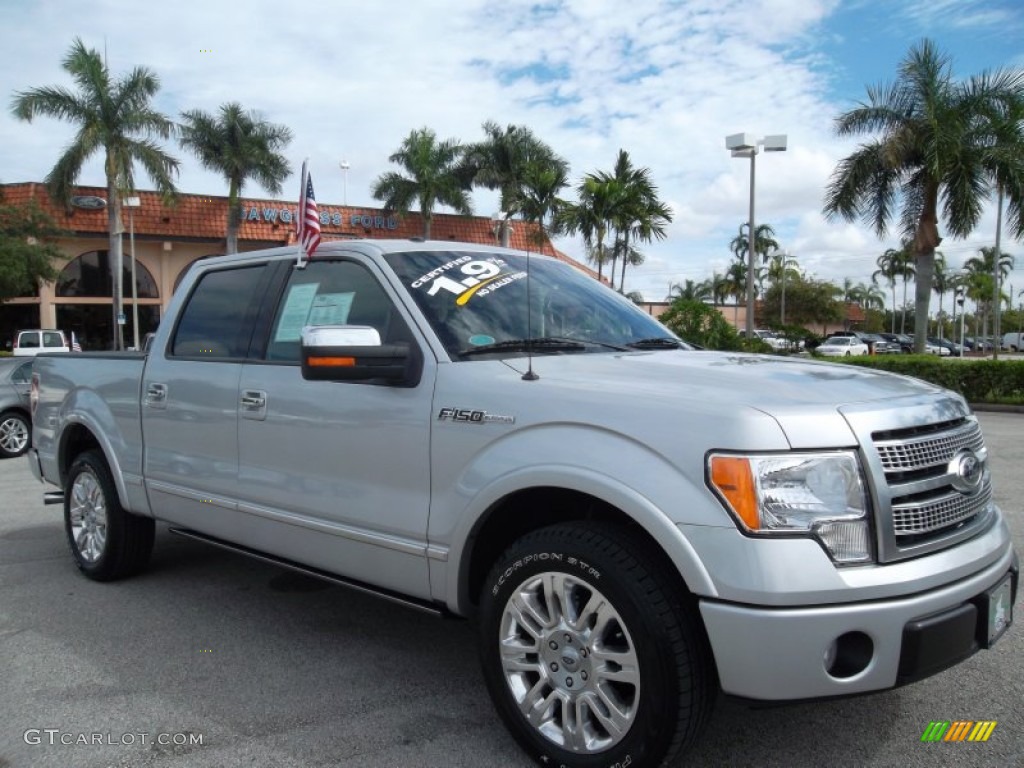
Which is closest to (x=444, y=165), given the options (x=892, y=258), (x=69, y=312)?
(x=69, y=312)

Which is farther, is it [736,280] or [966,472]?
[736,280]

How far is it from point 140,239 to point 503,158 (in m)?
15.7

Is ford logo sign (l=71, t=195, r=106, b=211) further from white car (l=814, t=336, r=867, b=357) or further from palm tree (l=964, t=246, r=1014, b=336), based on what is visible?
palm tree (l=964, t=246, r=1014, b=336)

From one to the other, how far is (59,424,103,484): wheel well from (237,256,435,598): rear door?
6.45ft

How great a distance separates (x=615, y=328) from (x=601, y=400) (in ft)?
3.98

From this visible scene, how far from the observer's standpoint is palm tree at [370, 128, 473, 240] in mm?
36031

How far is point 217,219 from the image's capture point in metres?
35.7

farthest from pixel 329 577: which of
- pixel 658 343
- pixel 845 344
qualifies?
pixel 845 344

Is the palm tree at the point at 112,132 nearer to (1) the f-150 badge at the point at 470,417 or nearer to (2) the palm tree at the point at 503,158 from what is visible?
(2) the palm tree at the point at 503,158

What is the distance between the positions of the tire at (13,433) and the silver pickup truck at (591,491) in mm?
8827

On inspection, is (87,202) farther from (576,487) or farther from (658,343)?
(576,487)

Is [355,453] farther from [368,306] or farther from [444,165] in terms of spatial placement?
[444,165]

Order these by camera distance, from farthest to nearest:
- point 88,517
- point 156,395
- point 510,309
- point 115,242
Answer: point 115,242 → point 88,517 → point 156,395 → point 510,309

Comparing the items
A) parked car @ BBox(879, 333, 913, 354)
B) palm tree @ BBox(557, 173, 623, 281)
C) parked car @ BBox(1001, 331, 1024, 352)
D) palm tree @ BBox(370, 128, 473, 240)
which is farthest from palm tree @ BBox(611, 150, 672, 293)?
parked car @ BBox(1001, 331, 1024, 352)
